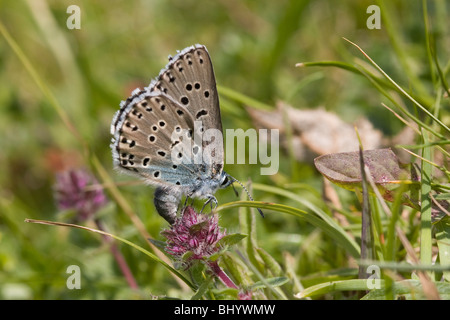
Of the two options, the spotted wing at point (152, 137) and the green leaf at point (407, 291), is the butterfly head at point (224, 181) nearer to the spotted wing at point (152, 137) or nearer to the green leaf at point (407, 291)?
the spotted wing at point (152, 137)

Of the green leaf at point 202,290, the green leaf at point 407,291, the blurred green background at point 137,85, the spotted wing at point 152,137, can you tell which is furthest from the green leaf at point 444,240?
the spotted wing at point 152,137

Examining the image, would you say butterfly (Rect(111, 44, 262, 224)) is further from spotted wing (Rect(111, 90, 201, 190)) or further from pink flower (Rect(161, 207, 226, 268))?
pink flower (Rect(161, 207, 226, 268))

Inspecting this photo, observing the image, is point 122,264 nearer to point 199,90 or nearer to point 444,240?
point 199,90

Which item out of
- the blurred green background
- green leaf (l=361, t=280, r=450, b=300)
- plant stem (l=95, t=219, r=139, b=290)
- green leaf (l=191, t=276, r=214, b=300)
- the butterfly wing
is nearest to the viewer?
green leaf (l=361, t=280, r=450, b=300)

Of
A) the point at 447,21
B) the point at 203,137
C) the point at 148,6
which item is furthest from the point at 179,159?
the point at 148,6

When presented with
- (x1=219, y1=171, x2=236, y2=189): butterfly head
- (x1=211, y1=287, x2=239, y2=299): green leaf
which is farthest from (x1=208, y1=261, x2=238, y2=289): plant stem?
(x1=219, y1=171, x2=236, y2=189): butterfly head
